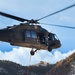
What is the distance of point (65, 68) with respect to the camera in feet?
430

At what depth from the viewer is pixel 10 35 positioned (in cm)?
4516

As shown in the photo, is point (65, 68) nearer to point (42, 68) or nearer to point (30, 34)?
point (42, 68)

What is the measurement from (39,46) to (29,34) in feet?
6.30

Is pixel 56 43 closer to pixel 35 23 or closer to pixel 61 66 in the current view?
pixel 35 23

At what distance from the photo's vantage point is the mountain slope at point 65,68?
129 metres

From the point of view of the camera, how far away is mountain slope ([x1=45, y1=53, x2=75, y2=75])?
423ft

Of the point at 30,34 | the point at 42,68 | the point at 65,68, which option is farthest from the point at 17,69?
the point at 30,34

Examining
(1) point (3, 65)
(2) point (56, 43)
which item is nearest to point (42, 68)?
(1) point (3, 65)

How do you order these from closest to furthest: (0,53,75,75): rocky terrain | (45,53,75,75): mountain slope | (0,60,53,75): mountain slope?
(45,53,75,75): mountain slope < (0,53,75,75): rocky terrain < (0,60,53,75): mountain slope

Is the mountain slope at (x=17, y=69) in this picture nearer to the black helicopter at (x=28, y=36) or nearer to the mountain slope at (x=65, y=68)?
the mountain slope at (x=65, y=68)

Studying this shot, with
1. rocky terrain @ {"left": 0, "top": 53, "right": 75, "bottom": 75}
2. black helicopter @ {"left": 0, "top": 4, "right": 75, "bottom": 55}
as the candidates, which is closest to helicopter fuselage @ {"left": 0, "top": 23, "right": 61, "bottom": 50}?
black helicopter @ {"left": 0, "top": 4, "right": 75, "bottom": 55}

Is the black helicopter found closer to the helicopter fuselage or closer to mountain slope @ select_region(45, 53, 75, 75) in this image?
the helicopter fuselage

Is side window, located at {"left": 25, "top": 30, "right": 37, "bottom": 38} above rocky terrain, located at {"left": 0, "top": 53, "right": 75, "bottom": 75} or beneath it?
above

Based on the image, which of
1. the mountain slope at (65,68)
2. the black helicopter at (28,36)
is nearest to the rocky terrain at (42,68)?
the mountain slope at (65,68)
